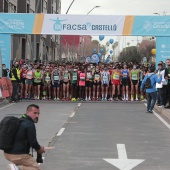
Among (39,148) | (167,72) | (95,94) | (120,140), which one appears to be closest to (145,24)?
(95,94)

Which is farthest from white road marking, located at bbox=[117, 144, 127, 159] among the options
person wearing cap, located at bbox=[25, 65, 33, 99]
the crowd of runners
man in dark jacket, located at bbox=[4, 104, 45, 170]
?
person wearing cap, located at bbox=[25, 65, 33, 99]

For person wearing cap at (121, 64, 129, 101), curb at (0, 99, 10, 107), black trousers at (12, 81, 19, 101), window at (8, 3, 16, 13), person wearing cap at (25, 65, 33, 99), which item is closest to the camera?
curb at (0, 99, 10, 107)

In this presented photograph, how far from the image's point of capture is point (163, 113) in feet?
60.9

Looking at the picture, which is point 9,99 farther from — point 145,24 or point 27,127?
point 27,127

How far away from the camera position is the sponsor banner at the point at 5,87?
22.0 meters

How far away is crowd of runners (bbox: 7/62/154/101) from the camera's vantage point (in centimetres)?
2448

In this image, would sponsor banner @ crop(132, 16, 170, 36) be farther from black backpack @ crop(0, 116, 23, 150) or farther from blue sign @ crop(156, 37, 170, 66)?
black backpack @ crop(0, 116, 23, 150)

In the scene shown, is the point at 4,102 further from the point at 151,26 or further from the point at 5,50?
the point at 151,26

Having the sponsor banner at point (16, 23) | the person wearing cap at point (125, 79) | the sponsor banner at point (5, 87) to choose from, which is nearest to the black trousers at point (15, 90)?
the sponsor banner at point (5, 87)

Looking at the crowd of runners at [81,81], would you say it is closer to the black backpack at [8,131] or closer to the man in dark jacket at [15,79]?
the man in dark jacket at [15,79]

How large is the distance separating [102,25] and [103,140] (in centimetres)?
1359

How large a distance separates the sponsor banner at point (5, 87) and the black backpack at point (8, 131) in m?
16.2

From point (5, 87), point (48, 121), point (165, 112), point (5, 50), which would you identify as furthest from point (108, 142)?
point (5, 50)

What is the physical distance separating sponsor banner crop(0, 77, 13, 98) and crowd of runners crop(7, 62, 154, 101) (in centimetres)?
123
